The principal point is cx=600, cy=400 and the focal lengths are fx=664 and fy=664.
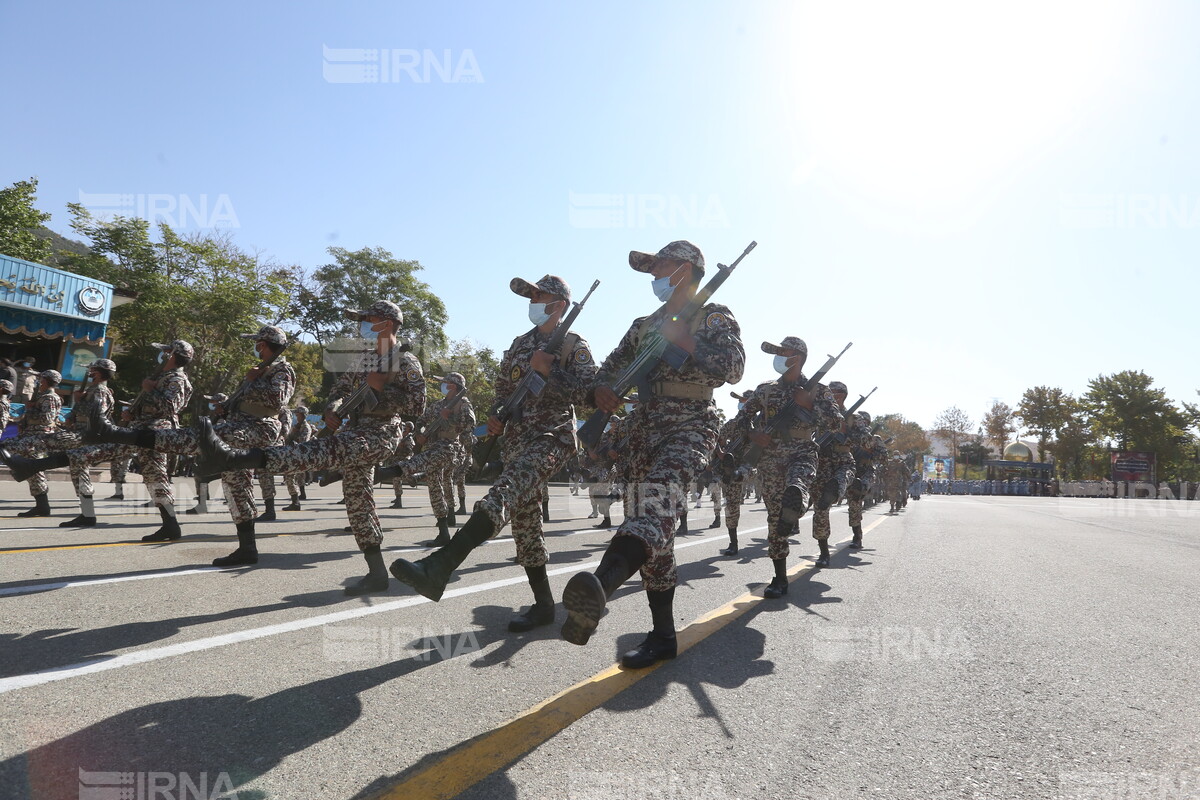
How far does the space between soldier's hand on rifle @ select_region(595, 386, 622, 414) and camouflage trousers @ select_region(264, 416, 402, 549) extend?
2.07m

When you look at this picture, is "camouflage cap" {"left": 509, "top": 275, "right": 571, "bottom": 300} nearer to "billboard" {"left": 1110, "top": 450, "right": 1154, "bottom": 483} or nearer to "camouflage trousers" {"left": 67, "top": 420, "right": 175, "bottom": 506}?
"camouflage trousers" {"left": 67, "top": 420, "right": 175, "bottom": 506}

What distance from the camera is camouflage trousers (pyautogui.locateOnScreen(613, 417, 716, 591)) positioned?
3.08 metres

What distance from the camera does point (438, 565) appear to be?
9.93 feet

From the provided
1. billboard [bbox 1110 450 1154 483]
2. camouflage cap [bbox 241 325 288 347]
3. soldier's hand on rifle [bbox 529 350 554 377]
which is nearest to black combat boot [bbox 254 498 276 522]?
camouflage cap [bbox 241 325 288 347]

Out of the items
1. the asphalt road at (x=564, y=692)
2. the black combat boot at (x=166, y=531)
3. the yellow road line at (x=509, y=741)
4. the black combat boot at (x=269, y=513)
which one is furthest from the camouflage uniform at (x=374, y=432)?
the black combat boot at (x=269, y=513)

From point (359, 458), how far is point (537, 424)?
1.48 m

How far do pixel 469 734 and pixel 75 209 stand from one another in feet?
119

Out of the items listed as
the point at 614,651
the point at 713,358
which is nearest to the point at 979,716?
the point at 614,651

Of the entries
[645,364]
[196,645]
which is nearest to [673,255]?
[645,364]

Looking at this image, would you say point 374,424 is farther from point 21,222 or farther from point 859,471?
point 21,222

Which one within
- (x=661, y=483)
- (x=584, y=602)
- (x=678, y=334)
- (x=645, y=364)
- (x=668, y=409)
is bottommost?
(x=584, y=602)

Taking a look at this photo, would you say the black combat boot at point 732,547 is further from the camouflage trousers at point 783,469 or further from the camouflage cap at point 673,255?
the camouflage cap at point 673,255

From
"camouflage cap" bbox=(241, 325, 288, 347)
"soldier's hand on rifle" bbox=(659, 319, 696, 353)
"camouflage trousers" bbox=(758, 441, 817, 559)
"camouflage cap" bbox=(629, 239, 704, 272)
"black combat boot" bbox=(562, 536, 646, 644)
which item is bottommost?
"black combat boot" bbox=(562, 536, 646, 644)

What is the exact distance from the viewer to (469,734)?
242cm
